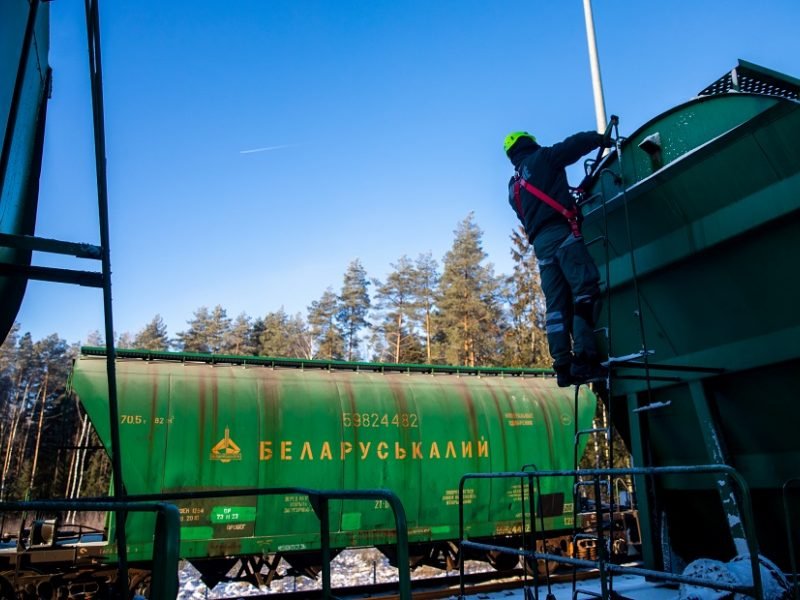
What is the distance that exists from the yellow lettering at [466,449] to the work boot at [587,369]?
19.0ft

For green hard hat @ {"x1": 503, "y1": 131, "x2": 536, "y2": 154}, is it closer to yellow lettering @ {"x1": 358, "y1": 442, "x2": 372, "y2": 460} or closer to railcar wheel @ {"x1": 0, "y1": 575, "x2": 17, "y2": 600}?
yellow lettering @ {"x1": 358, "y1": 442, "x2": 372, "y2": 460}

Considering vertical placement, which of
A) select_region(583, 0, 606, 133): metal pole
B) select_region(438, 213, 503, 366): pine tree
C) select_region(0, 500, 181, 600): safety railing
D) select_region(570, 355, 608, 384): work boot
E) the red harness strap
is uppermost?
select_region(438, 213, 503, 366): pine tree

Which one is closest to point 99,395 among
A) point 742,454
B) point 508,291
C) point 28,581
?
point 28,581

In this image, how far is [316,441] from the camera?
8.73 meters

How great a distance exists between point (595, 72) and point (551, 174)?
2.62 metres

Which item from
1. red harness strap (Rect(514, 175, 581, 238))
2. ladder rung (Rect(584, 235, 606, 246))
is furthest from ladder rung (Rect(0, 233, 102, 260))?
ladder rung (Rect(584, 235, 606, 246))

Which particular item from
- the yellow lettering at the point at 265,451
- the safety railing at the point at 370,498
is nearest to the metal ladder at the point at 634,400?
the safety railing at the point at 370,498

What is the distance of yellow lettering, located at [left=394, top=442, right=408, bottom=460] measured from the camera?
30.1 ft

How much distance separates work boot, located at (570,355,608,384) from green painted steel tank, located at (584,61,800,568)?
0.18 meters

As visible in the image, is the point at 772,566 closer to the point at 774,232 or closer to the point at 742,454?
the point at 742,454

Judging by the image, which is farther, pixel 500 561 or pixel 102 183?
pixel 500 561

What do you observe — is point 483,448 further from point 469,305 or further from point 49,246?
point 469,305

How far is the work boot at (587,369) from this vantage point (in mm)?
4074

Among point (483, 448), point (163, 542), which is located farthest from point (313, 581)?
point (163, 542)
